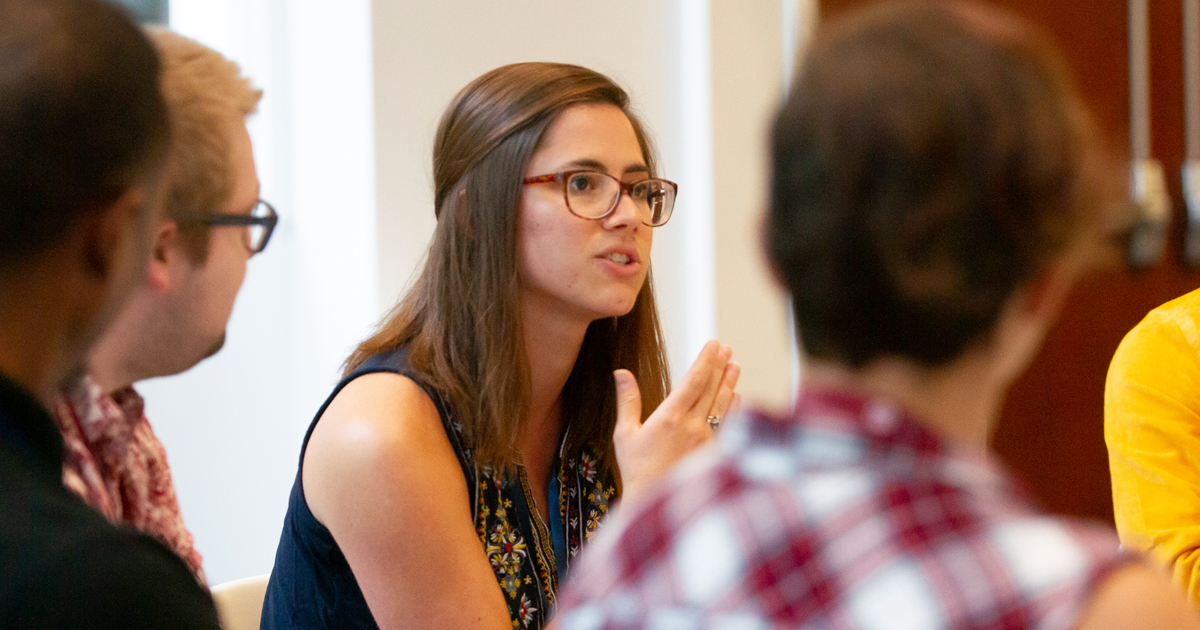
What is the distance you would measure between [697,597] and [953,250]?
21 centimetres

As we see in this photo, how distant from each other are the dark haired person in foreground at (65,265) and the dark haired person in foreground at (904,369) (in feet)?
0.83

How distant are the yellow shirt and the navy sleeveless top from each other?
2.40ft

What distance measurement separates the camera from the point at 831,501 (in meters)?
0.51

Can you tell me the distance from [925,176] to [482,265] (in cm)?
103

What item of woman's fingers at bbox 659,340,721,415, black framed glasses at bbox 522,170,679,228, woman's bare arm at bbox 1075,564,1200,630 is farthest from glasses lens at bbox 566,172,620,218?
woman's bare arm at bbox 1075,564,1200,630

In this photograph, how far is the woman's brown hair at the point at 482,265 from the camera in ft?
4.72

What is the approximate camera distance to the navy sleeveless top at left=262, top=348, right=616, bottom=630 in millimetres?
1393

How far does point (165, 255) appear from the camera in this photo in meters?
0.81

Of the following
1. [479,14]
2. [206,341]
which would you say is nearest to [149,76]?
[206,341]

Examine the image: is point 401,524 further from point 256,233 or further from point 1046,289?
point 1046,289

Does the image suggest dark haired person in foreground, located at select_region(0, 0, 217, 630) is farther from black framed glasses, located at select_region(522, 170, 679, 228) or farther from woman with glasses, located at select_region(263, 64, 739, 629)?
black framed glasses, located at select_region(522, 170, 679, 228)

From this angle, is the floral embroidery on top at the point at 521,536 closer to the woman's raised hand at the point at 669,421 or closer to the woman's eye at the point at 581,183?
the woman's raised hand at the point at 669,421

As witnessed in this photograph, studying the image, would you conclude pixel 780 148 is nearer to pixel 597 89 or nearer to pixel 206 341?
pixel 206 341

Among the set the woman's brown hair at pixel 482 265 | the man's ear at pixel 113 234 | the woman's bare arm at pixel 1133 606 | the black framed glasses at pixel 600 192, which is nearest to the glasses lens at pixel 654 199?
the black framed glasses at pixel 600 192
